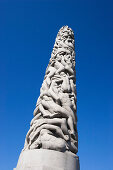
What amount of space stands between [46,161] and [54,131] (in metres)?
0.62

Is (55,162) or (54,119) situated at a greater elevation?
(54,119)

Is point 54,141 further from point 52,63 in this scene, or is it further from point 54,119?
point 52,63

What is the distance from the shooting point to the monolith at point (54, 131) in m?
2.85

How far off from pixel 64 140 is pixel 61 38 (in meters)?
5.05

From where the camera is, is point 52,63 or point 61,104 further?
point 52,63

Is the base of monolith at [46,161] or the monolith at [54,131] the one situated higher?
the monolith at [54,131]

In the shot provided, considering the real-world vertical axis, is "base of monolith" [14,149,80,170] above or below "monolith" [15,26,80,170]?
below

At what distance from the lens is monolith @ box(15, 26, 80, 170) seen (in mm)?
2854

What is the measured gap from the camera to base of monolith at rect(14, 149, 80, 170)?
2756 mm

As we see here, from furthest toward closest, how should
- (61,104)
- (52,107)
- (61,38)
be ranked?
(61,38) → (61,104) → (52,107)

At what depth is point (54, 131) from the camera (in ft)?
10.6

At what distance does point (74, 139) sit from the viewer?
11.8 ft

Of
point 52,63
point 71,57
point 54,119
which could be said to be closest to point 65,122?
point 54,119

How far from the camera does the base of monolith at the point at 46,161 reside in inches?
109
